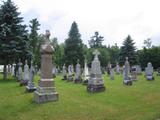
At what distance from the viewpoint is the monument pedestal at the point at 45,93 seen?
42.9 ft

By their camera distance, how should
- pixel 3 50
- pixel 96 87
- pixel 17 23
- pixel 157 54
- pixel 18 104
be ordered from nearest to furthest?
pixel 18 104 → pixel 96 87 → pixel 3 50 → pixel 17 23 → pixel 157 54

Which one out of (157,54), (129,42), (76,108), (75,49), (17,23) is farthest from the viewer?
(75,49)

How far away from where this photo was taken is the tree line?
29.8 m

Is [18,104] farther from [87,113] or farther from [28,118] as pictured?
[87,113]

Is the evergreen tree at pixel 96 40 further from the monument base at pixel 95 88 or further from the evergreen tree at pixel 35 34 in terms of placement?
the monument base at pixel 95 88

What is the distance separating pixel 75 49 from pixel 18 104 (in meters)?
49.1

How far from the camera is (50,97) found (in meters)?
13.3

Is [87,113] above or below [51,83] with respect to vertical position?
below

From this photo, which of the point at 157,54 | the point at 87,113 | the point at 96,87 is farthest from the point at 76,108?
the point at 157,54

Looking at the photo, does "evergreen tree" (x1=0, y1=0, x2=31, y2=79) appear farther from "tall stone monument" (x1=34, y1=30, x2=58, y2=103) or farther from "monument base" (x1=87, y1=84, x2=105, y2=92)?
"tall stone monument" (x1=34, y1=30, x2=58, y2=103)

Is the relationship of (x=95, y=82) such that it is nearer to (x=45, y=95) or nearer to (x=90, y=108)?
(x=45, y=95)

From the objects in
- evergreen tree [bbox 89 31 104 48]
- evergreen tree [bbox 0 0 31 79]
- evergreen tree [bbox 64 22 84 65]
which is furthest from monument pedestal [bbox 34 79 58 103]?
evergreen tree [bbox 89 31 104 48]

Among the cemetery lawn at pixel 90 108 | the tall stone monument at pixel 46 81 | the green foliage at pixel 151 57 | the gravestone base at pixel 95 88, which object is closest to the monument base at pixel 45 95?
the tall stone monument at pixel 46 81

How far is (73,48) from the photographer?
6194 cm
